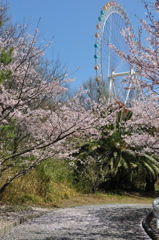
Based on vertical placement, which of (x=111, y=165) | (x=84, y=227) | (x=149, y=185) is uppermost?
(x=111, y=165)

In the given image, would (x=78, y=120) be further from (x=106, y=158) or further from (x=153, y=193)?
(x=153, y=193)

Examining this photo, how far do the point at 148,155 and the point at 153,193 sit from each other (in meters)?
2.19

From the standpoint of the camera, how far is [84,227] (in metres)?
6.32

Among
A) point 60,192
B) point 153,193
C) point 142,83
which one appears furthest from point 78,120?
point 153,193

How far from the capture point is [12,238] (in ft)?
17.7

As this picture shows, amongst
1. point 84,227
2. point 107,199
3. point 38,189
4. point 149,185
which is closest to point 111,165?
point 107,199

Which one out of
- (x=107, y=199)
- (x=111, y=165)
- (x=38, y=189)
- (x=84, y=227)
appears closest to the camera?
(x=84, y=227)

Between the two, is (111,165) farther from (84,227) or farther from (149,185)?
(84,227)

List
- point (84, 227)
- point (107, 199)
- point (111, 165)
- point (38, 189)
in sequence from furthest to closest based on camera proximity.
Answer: point (111, 165) < point (107, 199) < point (38, 189) < point (84, 227)

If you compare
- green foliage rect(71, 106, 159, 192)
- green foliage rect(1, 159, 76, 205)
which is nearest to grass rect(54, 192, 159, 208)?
green foliage rect(1, 159, 76, 205)

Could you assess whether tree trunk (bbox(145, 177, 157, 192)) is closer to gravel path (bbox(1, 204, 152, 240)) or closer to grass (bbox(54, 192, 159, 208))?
grass (bbox(54, 192, 159, 208))

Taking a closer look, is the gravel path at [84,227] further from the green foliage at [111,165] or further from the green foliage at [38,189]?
the green foliage at [111,165]

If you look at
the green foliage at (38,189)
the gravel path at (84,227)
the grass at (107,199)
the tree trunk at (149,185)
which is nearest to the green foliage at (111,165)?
the tree trunk at (149,185)

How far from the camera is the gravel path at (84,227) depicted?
5469 mm
